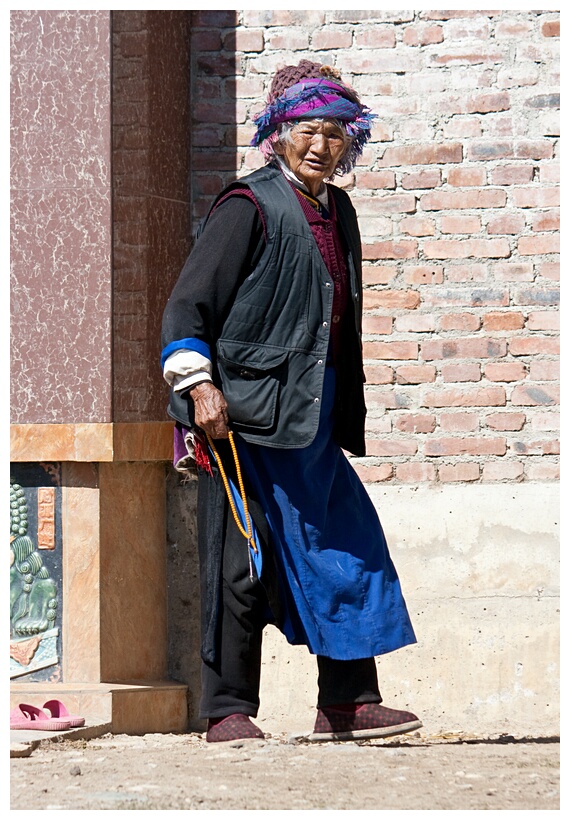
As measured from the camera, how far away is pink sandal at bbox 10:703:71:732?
4.30m

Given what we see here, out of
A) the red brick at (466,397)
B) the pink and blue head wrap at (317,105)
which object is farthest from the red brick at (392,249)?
the pink and blue head wrap at (317,105)

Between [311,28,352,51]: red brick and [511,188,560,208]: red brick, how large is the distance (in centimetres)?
87

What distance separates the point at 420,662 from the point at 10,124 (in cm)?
248

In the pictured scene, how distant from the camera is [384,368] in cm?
511

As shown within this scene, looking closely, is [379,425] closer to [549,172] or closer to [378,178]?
[378,178]

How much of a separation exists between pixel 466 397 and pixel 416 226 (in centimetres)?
68

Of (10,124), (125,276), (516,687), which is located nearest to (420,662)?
(516,687)

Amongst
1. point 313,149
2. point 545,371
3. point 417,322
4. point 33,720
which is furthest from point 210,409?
point 545,371

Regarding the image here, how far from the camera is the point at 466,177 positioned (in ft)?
16.7

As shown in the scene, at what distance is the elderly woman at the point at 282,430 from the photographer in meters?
3.77

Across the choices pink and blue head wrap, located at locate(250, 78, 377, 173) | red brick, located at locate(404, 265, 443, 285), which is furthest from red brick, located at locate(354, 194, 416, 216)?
pink and blue head wrap, located at locate(250, 78, 377, 173)

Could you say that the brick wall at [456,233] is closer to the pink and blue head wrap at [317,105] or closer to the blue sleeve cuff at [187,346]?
the pink and blue head wrap at [317,105]

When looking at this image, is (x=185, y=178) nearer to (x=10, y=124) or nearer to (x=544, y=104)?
(x=10, y=124)

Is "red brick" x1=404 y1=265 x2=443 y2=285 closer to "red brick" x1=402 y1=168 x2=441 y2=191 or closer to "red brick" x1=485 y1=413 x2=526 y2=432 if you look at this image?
"red brick" x1=402 y1=168 x2=441 y2=191
